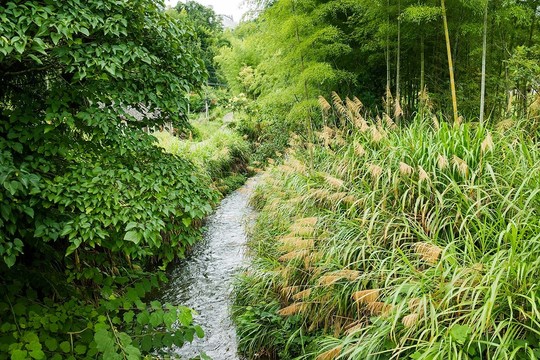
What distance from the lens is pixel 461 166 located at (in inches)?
112

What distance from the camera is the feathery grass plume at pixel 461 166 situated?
277 centimetres

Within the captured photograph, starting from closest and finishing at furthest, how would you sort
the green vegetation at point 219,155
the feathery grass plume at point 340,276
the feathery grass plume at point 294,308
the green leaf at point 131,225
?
1. the green leaf at point 131,225
2. the feathery grass plume at point 340,276
3. the feathery grass plume at point 294,308
4. the green vegetation at point 219,155

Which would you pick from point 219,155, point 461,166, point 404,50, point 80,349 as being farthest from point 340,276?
point 219,155

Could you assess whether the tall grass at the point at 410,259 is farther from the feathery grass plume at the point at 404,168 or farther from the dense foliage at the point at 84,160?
the dense foliage at the point at 84,160

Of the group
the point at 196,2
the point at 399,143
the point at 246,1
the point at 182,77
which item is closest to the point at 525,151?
the point at 399,143

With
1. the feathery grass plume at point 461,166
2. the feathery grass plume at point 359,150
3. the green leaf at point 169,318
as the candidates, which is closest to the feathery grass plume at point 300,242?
the feathery grass plume at point 359,150

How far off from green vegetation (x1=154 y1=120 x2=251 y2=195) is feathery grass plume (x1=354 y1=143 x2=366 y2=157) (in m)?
4.72

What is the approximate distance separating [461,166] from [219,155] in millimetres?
7373

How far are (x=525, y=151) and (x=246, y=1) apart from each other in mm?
4576

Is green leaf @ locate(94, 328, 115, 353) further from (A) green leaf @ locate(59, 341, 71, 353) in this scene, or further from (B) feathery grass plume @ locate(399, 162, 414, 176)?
(B) feathery grass plume @ locate(399, 162, 414, 176)

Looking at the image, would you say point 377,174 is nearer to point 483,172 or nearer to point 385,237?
point 385,237

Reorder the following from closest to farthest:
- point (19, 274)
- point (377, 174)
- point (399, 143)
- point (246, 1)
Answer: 1. point (19, 274)
2. point (377, 174)
3. point (399, 143)
4. point (246, 1)

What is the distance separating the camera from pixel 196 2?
3528 centimetres

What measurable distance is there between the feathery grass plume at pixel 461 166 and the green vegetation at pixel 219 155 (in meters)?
5.71
